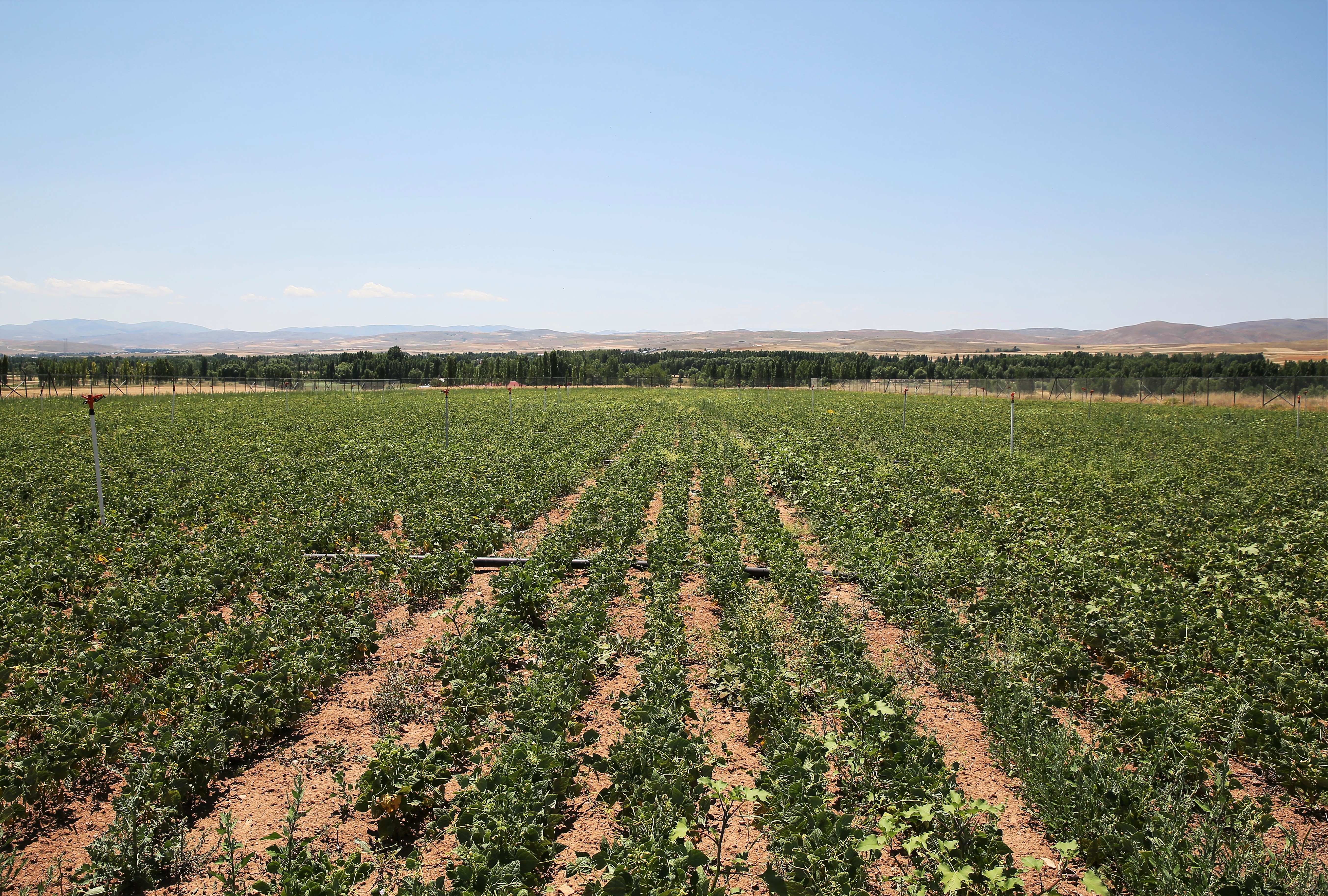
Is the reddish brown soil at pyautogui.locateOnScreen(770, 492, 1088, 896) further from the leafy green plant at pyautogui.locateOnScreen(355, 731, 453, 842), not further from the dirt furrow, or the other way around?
the leafy green plant at pyautogui.locateOnScreen(355, 731, 453, 842)

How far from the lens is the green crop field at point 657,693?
369 centimetres

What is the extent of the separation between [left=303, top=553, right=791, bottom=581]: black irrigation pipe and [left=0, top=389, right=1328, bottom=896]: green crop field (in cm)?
11

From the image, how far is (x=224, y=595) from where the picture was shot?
25.6 ft

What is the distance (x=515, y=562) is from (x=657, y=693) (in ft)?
14.9

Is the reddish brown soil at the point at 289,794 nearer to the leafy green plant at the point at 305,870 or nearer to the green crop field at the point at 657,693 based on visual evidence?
the green crop field at the point at 657,693

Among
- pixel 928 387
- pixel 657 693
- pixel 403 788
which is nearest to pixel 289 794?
pixel 403 788

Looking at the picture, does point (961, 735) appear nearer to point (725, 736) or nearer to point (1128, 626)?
point (725, 736)

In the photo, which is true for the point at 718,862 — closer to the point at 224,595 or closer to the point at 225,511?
the point at 224,595

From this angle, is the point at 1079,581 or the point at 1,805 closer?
the point at 1,805

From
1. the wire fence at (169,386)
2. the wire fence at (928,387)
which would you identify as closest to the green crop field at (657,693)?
the wire fence at (928,387)

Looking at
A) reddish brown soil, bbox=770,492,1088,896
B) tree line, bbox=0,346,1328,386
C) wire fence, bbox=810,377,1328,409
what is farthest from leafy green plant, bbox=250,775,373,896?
tree line, bbox=0,346,1328,386

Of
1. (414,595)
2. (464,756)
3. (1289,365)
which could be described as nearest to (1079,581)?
(464,756)

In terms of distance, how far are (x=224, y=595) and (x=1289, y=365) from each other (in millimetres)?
95696

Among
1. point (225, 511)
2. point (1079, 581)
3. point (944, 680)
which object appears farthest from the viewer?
point (225, 511)
